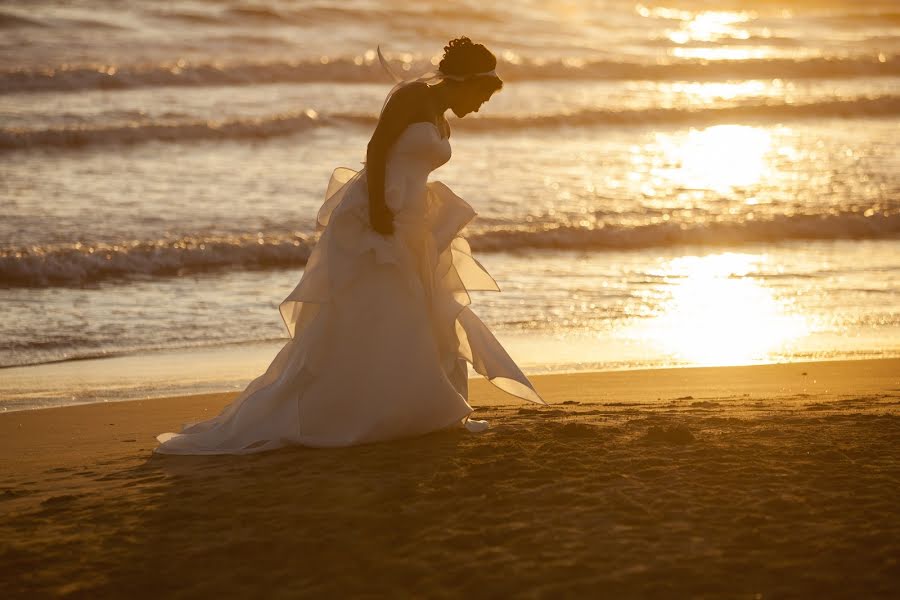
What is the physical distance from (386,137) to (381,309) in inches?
30.6

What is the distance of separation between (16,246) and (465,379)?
25.1 feet

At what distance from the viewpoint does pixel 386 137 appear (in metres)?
5.38

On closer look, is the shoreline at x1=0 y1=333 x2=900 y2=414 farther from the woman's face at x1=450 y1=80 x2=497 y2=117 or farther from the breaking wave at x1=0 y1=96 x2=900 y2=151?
the breaking wave at x1=0 y1=96 x2=900 y2=151

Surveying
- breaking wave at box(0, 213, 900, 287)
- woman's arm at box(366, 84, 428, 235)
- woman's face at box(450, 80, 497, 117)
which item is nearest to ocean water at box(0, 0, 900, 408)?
breaking wave at box(0, 213, 900, 287)

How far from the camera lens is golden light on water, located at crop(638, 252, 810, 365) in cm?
861

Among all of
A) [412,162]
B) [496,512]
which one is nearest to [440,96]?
[412,162]

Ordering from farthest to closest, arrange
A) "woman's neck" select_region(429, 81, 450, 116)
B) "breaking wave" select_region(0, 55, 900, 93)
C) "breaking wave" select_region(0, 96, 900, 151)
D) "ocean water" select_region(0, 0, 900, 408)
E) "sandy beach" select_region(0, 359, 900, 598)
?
"breaking wave" select_region(0, 55, 900, 93), "breaking wave" select_region(0, 96, 900, 151), "ocean water" select_region(0, 0, 900, 408), "woman's neck" select_region(429, 81, 450, 116), "sandy beach" select_region(0, 359, 900, 598)

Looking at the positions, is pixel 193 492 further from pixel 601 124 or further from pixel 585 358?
pixel 601 124

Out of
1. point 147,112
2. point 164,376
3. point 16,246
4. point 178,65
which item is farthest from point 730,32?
point 164,376

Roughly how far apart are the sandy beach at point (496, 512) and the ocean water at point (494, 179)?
255 cm

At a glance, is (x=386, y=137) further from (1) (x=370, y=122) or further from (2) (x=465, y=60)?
(1) (x=370, y=122)

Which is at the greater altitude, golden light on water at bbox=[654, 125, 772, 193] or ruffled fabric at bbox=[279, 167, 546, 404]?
golden light on water at bbox=[654, 125, 772, 193]

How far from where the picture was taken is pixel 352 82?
25359 mm

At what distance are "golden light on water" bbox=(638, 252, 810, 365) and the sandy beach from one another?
7.51ft
